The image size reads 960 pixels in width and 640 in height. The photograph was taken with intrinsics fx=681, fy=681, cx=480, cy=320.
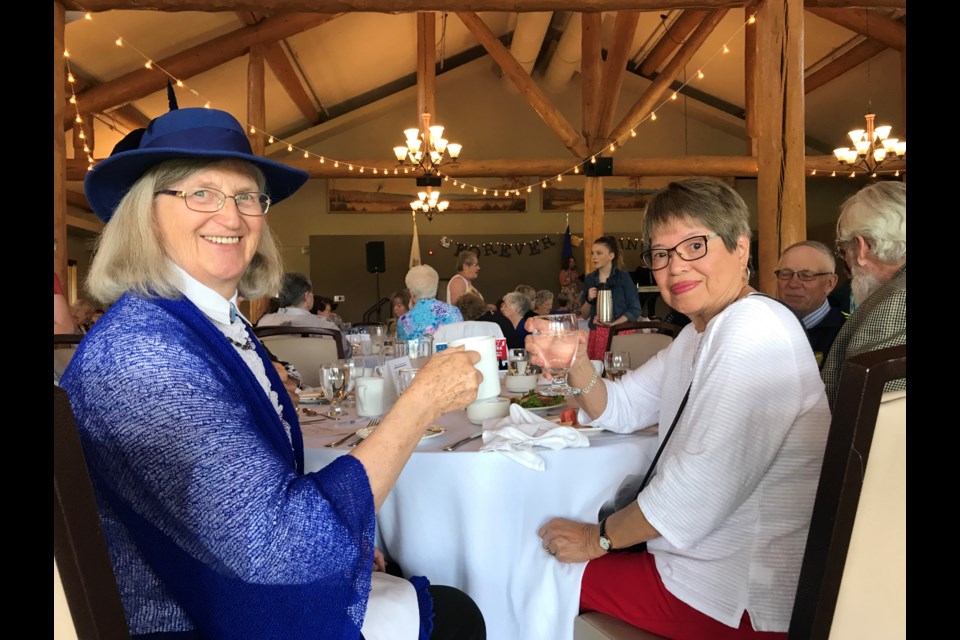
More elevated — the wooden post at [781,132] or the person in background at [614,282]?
the wooden post at [781,132]

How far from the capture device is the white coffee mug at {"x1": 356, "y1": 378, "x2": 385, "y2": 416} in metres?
2.17

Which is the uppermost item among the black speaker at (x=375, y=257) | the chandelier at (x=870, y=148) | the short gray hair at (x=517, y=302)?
the chandelier at (x=870, y=148)

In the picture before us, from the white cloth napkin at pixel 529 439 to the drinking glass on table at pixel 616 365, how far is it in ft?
2.44

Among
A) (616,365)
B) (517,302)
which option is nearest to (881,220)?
(616,365)

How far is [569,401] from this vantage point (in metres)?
2.38

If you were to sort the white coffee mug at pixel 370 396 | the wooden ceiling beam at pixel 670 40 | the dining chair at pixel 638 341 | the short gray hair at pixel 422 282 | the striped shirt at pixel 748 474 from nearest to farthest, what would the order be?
the striped shirt at pixel 748 474 → the white coffee mug at pixel 370 396 → the dining chair at pixel 638 341 → the short gray hair at pixel 422 282 → the wooden ceiling beam at pixel 670 40

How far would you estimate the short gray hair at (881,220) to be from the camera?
2.05 metres

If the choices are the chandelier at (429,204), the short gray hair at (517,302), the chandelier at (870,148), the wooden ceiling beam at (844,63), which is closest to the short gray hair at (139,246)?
the short gray hair at (517,302)

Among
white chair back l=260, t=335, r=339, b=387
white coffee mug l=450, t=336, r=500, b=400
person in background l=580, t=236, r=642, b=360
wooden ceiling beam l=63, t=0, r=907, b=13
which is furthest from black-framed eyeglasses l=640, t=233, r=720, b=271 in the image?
wooden ceiling beam l=63, t=0, r=907, b=13

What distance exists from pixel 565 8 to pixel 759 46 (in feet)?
5.96

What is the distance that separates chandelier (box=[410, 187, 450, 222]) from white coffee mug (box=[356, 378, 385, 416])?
429 inches

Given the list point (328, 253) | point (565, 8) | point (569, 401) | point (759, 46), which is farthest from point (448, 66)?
point (569, 401)

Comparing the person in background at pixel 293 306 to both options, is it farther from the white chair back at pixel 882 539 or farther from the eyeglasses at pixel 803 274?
the white chair back at pixel 882 539
